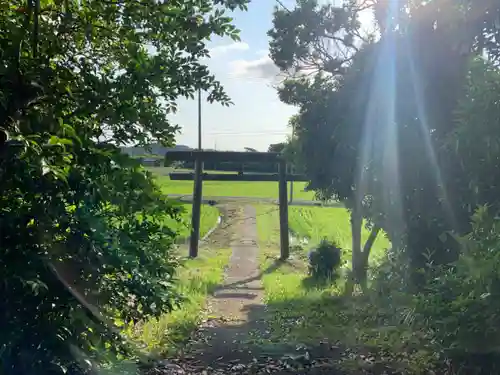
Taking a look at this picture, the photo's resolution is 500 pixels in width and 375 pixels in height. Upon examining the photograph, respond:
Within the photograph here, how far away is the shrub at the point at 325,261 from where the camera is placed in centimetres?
1004

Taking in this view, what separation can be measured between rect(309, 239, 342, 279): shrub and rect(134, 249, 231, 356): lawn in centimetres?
177

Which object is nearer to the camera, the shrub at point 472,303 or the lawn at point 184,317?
the shrub at point 472,303

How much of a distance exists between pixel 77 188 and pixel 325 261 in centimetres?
834

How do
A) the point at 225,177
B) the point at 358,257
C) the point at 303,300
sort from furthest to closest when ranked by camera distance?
the point at 225,177, the point at 358,257, the point at 303,300

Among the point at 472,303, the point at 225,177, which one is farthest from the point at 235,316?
the point at 225,177

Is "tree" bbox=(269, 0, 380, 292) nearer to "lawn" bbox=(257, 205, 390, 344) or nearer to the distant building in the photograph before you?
"lawn" bbox=(257, 205, 390, 344)

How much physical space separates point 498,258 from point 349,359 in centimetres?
234

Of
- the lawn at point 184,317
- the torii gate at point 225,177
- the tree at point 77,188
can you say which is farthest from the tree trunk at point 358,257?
the tree at point 77,188

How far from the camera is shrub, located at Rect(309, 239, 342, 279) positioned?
10039mm

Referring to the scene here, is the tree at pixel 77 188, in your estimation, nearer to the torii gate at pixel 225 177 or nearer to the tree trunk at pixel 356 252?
the tree trunk at pixel 356 252

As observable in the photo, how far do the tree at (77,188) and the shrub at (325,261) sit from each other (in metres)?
7.63

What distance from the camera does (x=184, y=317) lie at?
256 inches

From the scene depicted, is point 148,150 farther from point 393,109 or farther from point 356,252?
point 356,252

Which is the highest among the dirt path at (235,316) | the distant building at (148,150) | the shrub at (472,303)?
the distant building at (148,150)
